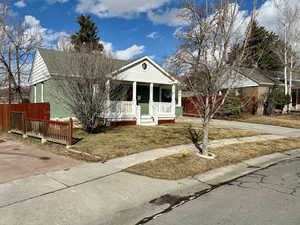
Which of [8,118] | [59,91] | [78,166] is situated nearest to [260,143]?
[78,166]

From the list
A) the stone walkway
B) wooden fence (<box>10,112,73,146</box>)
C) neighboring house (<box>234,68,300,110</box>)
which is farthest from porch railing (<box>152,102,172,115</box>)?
neighboring house (<box>234,68,300,110</box>)

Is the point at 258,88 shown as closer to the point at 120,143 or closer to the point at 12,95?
the point at 120,143

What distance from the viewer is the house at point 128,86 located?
12.8 m

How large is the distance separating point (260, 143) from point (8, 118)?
12.8 m

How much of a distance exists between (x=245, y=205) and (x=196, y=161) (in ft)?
8.15

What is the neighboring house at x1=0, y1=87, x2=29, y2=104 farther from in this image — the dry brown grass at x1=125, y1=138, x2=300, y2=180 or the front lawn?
the dry brown grass at x1=125, y1=138, x2=300, y2=180

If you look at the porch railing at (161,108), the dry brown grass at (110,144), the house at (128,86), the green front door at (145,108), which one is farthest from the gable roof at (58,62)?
the dry brown grass at (110,144)

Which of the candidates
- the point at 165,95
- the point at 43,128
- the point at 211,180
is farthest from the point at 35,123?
the point at 165,95

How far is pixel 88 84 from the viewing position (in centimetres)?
940

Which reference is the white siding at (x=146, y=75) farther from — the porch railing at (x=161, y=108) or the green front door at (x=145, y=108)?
the green front door at (x=145, y=108)

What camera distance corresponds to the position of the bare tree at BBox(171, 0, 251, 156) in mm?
5773

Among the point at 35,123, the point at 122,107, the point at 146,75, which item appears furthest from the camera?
the point at 146,75

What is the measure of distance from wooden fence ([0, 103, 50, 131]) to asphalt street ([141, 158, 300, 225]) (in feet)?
27.2

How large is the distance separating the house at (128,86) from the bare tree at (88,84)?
4.87 feet
